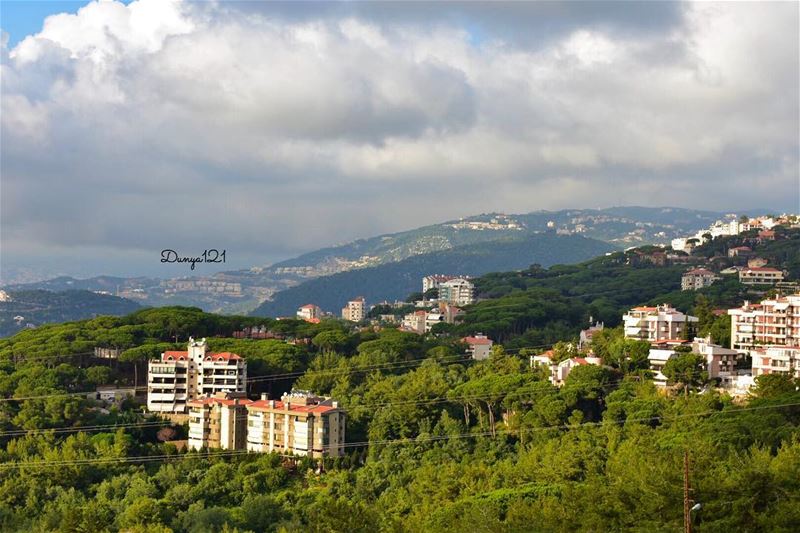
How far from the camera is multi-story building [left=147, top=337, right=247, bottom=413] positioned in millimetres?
38500

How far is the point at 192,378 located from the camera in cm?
3878

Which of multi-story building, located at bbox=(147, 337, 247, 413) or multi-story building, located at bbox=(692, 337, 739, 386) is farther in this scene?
multi-story building, located at bbox=(147, 337, 247, 413)

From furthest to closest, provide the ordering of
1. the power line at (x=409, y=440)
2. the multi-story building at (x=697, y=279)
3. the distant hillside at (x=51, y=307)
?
the distant hillside at (x=51, y=307) → the multi-story building at (x=697, y=279) → the power line at (x=409, y=440)

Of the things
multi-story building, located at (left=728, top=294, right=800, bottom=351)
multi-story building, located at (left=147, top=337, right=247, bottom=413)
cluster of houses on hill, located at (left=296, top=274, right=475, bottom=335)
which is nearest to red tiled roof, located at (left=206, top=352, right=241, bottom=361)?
multi-story building, located at (left=147, top=337, right=247, bottom=413)

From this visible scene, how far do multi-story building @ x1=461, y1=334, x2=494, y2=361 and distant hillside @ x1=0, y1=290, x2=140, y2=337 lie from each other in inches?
2427

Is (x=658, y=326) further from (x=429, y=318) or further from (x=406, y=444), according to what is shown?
(x=429, y=318)

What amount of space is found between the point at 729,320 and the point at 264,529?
19.9 metres

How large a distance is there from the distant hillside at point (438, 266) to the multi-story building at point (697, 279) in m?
81.5

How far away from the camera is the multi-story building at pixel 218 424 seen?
35031 millimetres

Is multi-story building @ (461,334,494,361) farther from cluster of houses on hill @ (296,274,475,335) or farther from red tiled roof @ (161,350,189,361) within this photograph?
red tiled roof @ (161,350,189,361)

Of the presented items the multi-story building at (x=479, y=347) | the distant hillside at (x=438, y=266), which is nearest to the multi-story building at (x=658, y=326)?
the multi-story building at (x=479, y=347)

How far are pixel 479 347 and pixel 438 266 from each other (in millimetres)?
115190

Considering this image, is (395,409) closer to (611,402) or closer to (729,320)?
(611,402)

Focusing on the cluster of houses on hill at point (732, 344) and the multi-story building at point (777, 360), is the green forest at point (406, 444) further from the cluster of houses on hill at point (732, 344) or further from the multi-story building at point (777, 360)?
the multi-story building at point (777, 360)
